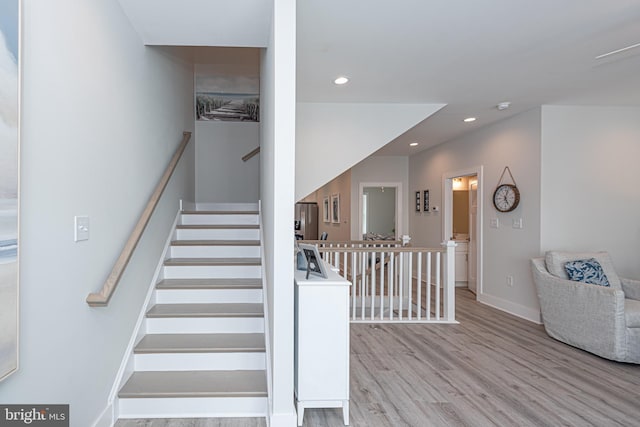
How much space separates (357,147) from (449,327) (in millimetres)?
2303

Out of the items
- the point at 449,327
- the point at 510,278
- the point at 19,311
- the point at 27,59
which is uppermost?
the point at 27,59

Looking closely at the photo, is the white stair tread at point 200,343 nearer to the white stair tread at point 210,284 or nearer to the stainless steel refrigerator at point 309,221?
the white stair tread at point 210,284

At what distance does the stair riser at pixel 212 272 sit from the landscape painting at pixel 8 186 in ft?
6.69

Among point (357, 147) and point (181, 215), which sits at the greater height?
point (357, 147)

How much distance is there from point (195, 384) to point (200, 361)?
19cm

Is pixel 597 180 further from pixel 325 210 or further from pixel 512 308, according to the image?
pixel 325 210


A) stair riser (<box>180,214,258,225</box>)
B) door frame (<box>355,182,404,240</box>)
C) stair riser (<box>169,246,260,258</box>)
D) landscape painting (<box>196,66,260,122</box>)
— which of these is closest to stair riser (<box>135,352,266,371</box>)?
stair riser (<box>169,246,260,258</box>)

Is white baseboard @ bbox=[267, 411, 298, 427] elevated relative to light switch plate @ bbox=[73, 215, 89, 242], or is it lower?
lower

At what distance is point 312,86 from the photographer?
3959 millimetres

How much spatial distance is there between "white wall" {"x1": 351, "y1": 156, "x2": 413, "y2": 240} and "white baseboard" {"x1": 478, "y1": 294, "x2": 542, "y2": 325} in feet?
8.86

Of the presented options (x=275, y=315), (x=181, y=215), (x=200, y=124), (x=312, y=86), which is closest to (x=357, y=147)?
(x=312, y=86)

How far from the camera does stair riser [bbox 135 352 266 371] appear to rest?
102 inches

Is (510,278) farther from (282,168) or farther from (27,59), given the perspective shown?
(27,59)

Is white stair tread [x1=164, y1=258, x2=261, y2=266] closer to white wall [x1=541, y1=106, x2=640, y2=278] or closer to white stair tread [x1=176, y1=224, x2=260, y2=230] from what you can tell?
white stair tread [x1=176, y1=224, x2=260, y2=230]
